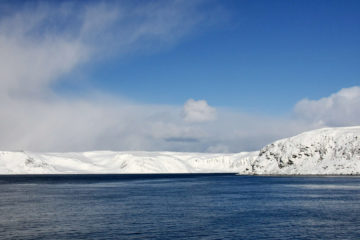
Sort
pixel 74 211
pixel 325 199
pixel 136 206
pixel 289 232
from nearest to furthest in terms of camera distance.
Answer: pixel 289 232, pixel 74 211, pixel 136 206, pixel 325 199

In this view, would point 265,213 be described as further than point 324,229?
Yes

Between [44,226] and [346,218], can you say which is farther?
[346,218]

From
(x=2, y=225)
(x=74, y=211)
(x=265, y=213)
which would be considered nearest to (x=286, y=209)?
(x=265, y=213)

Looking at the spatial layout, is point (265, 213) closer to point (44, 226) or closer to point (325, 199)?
point (325, 199)

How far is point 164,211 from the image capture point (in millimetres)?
60656

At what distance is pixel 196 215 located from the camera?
55625 mm

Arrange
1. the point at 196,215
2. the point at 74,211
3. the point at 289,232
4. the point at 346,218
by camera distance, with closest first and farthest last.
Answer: the point at 289,232
the point at 346,218
the point at 196,215
the point at 74,211

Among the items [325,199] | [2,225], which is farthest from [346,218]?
[2,225]

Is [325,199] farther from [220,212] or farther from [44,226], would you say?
[44,226]

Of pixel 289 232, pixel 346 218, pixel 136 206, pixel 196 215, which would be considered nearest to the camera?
pixel 289 232

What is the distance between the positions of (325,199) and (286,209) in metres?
18.0

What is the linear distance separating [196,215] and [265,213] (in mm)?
10194

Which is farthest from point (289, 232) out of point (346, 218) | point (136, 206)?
point (136, 206)

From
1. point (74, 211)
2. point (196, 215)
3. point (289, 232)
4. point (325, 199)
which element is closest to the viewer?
point (289, 232)
